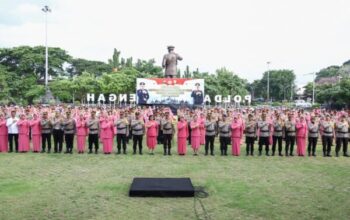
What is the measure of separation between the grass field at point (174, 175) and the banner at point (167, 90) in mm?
15296

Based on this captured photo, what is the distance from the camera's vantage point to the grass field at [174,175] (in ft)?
25.7

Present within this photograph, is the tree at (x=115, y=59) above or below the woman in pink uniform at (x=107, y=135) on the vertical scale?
above

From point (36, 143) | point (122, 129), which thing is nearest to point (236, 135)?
point (122, 129)

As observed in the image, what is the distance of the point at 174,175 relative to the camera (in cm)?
1135

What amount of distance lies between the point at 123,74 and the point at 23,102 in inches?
443

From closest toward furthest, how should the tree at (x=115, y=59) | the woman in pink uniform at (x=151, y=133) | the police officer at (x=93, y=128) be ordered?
the police officer at (x=93, y=128), the woman in pink uniform at (x=151, y=133), the tree at (x=115, y=59)

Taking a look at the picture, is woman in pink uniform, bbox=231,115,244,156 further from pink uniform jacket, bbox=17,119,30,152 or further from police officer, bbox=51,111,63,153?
pink uniform jacket, bbox=17,119,30,152

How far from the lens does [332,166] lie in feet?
43.3

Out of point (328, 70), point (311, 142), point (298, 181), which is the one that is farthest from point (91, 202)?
point (328, 70)

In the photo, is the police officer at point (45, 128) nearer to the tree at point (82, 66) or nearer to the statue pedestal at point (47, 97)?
the statue pedestal at point (47, 97)

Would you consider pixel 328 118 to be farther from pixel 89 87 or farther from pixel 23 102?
pixel 23 102

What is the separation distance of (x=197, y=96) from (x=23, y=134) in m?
16.2

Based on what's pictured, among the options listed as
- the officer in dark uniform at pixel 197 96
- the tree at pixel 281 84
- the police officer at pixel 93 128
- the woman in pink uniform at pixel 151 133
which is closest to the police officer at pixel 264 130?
the woman in pink uniform at pixel 151 133

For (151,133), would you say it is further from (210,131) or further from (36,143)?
(36,143)
